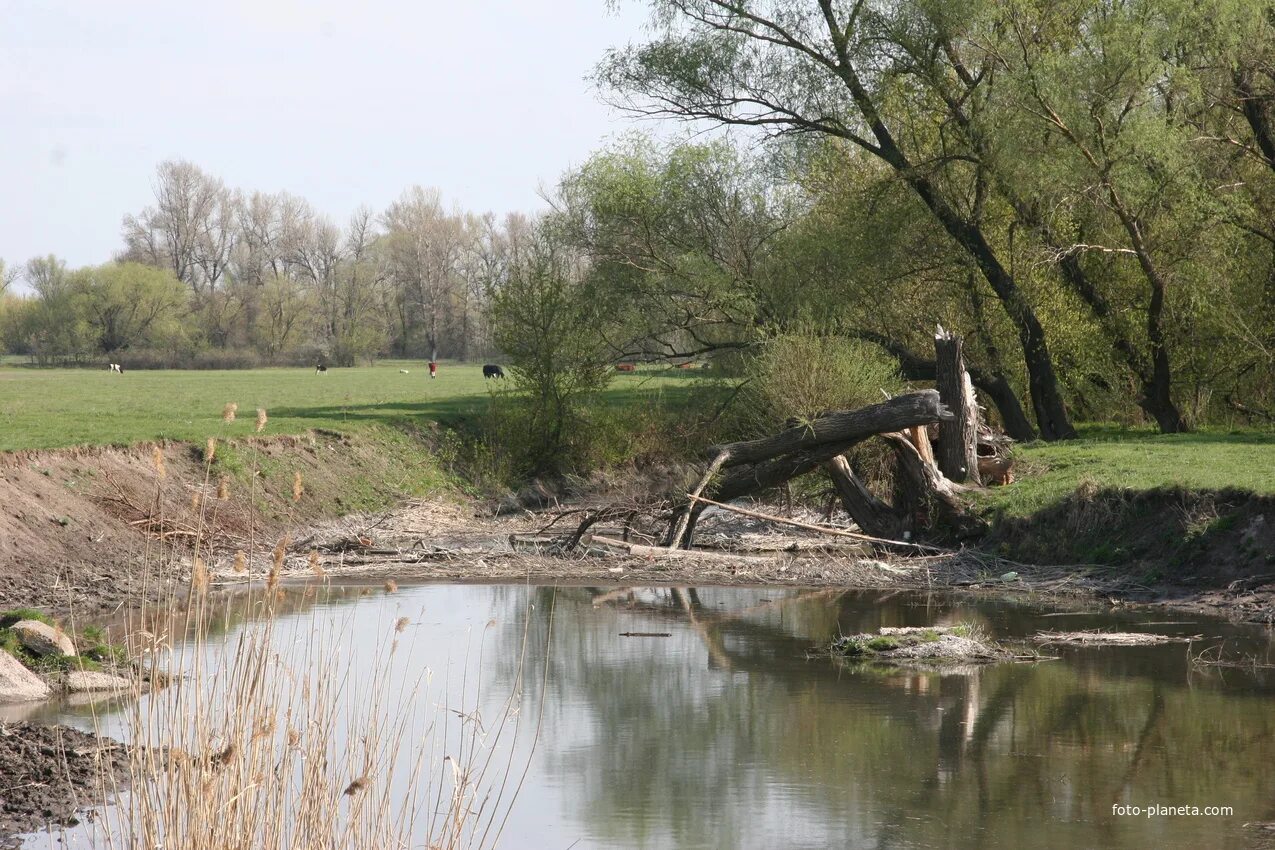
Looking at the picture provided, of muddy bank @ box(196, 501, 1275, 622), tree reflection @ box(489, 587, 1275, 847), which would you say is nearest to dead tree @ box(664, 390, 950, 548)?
muddy bank @ box(196, 501, 1275, 622)

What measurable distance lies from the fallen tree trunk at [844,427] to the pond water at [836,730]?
372cm

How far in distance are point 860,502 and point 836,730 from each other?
32.7 feet

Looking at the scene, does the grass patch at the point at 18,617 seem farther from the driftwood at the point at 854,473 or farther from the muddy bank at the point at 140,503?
the driftwood at the point at 854,473

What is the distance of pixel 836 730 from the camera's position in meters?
10.3

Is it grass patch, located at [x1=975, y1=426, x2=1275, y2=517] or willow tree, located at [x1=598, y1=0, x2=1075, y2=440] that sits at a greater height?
willow tree, located at [x1=598, y1=0, x2=1075, y2=440]

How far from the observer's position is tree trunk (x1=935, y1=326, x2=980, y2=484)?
20.2m

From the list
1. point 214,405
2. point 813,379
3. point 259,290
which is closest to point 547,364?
point 813,379

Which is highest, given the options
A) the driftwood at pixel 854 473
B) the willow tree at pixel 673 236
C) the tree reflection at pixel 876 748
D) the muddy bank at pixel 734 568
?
the willow tree at pixel 673 236

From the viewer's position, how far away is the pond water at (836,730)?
8.18 meters

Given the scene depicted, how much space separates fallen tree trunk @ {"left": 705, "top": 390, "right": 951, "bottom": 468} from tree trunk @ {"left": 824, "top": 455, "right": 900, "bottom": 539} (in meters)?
0.58

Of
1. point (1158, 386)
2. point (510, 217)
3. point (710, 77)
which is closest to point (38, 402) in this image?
point (710, 77)

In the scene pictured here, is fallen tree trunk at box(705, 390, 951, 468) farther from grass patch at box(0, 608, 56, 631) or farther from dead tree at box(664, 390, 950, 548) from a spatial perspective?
grass patch at box(0, 608, 56, 631)

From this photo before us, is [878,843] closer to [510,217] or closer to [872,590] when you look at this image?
[872,590]

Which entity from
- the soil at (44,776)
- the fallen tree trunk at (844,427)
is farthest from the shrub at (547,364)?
the soil at (44,776)
